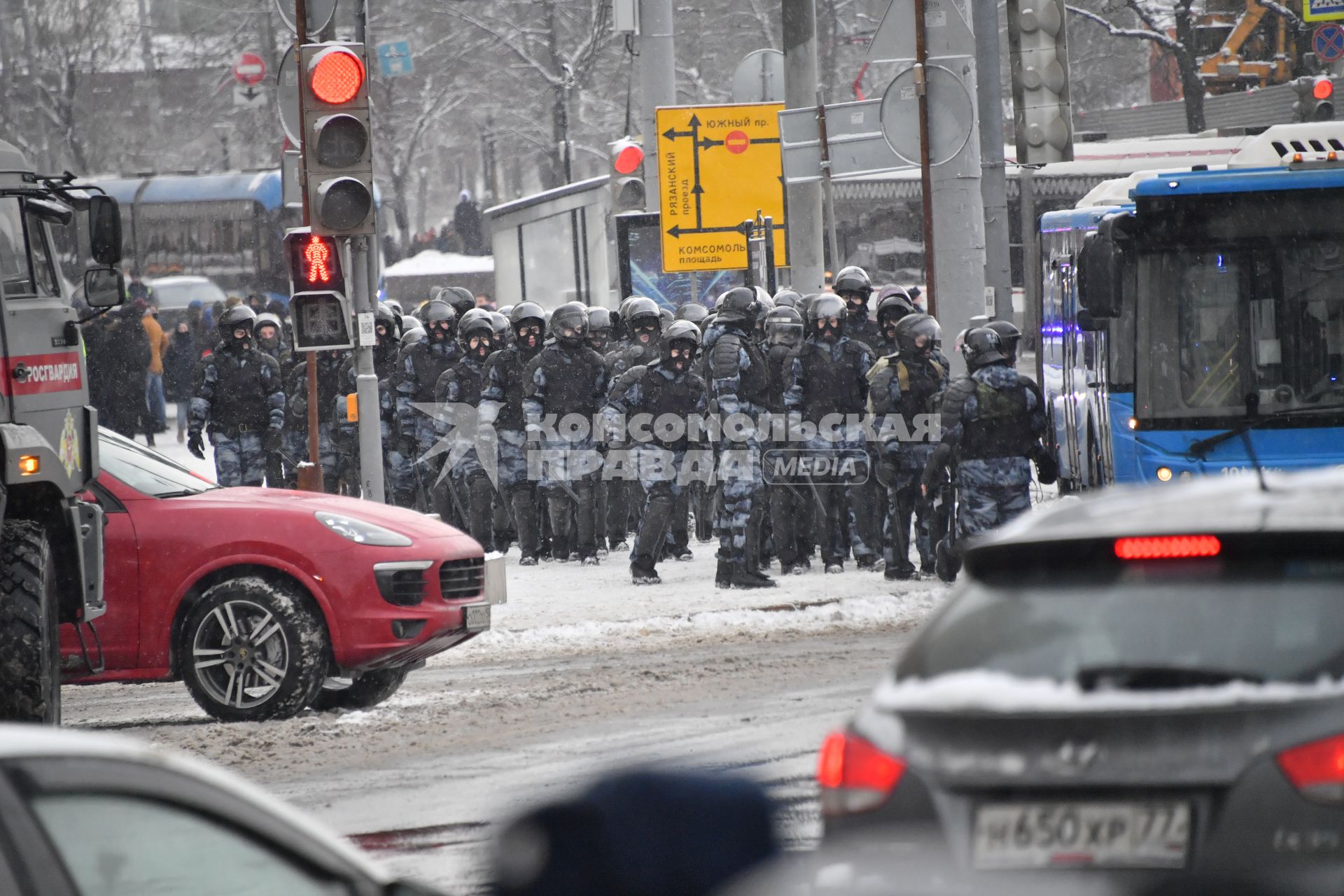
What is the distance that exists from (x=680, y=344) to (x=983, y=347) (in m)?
2.94

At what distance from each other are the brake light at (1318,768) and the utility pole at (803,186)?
1472 cm

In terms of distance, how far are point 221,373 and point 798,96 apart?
19.7ft

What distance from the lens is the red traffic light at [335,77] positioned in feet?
36.9

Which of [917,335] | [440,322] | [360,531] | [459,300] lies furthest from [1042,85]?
[360,531]

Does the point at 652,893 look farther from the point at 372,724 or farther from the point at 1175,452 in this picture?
the point at 1175,452

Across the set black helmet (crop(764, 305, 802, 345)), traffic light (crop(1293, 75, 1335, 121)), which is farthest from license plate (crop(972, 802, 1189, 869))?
traffic light (crop(1293, 75, 1335, 121))

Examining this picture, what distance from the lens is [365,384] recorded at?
11969 millimetres

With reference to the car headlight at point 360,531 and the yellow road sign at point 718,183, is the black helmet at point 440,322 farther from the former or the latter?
the car headlight at point 360,531

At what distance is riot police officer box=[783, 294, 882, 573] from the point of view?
1391cm

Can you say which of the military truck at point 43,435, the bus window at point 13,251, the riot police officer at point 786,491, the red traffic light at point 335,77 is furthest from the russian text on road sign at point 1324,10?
the bus window at point 13,251

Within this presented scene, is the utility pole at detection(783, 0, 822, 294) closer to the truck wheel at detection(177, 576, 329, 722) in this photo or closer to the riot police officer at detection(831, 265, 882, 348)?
the riot police officer at detection(831, 265, 882, 348)

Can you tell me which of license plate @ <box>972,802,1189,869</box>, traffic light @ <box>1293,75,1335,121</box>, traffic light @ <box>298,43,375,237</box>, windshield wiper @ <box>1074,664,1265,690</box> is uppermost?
traffic light @ <box>1293,75,1335,121</box>

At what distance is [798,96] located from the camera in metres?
18.2

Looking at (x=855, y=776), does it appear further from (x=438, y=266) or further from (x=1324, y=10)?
(x=438, y=266)
